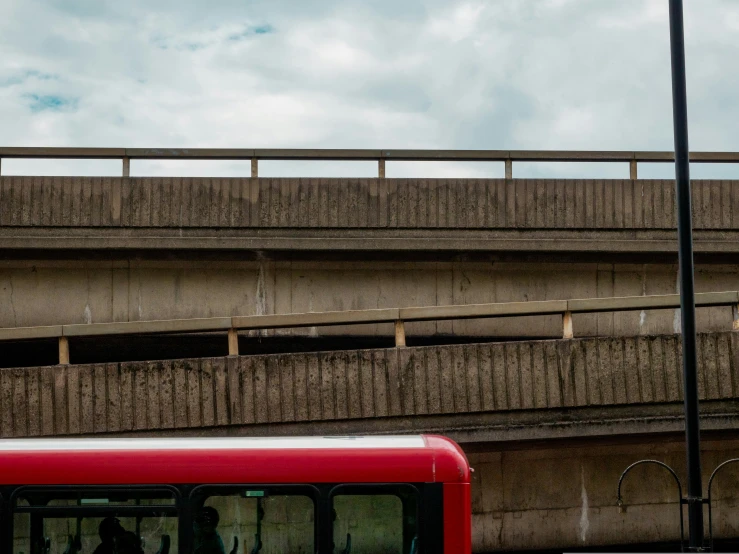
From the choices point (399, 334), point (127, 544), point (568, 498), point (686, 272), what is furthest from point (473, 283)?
point (127, 544)

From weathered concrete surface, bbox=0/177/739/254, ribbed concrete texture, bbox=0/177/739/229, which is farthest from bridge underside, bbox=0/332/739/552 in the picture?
ribbed concrete texture, bbox=0/177/739/229

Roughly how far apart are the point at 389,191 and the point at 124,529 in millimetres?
6975

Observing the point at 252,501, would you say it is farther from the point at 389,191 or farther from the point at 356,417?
the point at 389,191

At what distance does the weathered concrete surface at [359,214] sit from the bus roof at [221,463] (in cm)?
548

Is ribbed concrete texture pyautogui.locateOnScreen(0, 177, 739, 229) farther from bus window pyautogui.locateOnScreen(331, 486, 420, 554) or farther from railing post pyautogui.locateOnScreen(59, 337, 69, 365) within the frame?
bus window pyautogui.locateOnScreen(331, 486, 420, 554)

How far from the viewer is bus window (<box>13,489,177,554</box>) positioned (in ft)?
24.9

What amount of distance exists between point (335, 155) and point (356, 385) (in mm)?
4404

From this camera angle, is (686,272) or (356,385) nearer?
(686,272)

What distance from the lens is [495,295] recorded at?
1382 centimetres

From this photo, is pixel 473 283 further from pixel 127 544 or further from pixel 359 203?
pixel 127 544

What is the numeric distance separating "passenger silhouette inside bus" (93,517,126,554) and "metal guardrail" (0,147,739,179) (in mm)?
6762

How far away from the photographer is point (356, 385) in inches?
411

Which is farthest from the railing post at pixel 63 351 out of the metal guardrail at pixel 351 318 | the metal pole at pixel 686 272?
the metal pole at pixel 686 272

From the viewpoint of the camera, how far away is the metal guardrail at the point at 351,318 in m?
10.4
